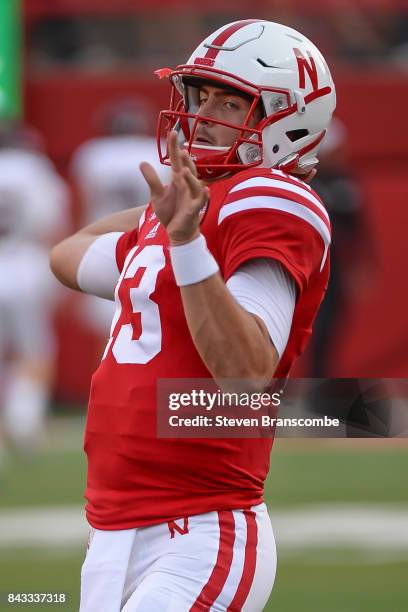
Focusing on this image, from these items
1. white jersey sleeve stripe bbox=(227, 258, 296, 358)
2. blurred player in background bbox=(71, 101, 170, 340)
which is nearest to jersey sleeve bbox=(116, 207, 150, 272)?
white jersey sleeve stripe bbox=(227, 258, 296, 358)

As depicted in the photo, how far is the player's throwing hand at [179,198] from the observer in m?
2.22

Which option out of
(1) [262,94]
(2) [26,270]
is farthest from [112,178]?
(1) [262,94]

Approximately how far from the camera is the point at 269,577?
2635 mm

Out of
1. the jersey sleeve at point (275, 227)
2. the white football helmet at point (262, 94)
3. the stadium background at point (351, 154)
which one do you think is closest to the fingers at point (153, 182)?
the jersey sleeve at point (275, 227)

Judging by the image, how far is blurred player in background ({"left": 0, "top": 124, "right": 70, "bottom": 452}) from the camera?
25.8 ft

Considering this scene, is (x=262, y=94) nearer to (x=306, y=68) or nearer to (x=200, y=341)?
(x=306, y=68)

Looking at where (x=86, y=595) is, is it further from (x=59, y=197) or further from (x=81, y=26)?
(x=81, y=26)

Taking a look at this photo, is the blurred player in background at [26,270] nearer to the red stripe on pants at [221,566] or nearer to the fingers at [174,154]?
the red stripe on pants at [221,566]

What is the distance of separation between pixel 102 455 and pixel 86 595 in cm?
27

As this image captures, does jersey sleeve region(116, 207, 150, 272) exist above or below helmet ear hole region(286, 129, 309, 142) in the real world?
below

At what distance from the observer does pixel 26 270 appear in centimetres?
802

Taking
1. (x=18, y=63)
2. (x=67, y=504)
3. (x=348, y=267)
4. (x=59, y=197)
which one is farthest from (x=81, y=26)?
(x=67, y=504)

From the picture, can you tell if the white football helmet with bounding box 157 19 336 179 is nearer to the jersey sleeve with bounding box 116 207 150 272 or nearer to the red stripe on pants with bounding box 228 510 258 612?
the jersey sleeve with bounding box 116 207 150 272

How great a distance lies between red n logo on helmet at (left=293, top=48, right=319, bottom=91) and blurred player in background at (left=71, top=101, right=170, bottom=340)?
571 centimetres
